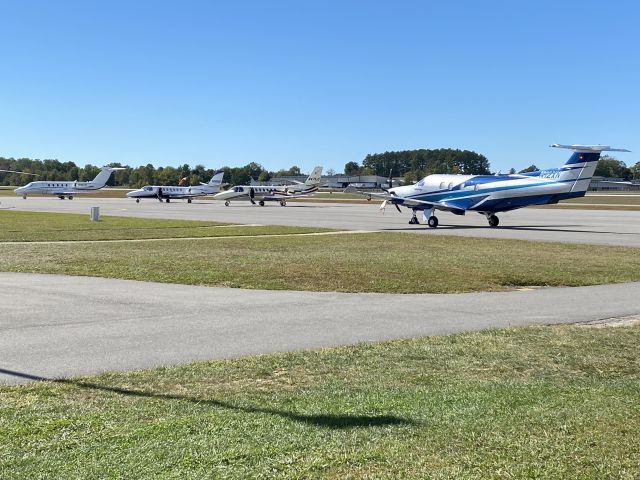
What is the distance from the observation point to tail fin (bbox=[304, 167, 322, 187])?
8969cm

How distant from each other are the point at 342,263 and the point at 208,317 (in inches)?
330

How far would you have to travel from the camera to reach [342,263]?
64.6ft

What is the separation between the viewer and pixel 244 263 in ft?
64.0

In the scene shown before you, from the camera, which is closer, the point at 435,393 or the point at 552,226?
the point at 435,393

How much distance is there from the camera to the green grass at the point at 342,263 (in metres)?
16.4

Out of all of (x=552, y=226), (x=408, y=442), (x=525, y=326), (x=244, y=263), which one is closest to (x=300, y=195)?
(x=552, y=226)

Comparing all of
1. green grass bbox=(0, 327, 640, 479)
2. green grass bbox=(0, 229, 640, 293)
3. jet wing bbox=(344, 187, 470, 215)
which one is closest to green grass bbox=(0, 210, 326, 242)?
green grass bbox=(0, 229, 640, 293)

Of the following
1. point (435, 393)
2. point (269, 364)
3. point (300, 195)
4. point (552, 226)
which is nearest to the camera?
point (435, 393)

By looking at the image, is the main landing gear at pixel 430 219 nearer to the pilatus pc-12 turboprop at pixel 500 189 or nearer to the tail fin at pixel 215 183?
the pilatus pc-12 turboprop at pixel 500 189

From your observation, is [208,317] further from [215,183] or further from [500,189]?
[215,183]

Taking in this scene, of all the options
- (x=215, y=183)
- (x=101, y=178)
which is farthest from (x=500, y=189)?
(x=101, y=178)

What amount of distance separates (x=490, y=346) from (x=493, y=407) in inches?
120

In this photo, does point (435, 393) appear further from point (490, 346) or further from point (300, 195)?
point (300, 195)

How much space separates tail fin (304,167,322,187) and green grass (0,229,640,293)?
2452 inches
